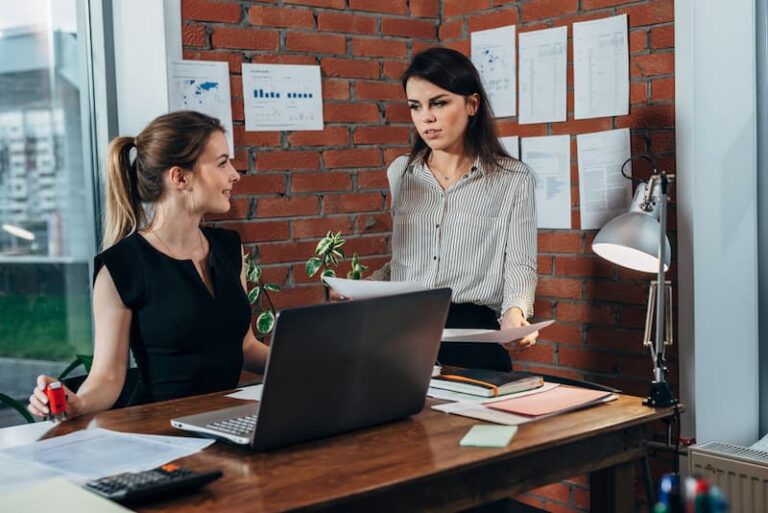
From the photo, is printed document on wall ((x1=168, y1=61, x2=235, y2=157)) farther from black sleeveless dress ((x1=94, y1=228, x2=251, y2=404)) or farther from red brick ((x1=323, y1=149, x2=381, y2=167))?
black sleeveless dress ((x1=94, y1=228, x2=251, y2=404))

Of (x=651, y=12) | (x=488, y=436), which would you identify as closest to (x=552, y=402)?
(x=488, y=436)

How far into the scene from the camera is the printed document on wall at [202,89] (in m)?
3.09

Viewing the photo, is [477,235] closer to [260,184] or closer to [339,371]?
[260,184]

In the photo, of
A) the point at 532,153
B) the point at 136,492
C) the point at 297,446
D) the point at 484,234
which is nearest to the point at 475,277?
the point at 484,234

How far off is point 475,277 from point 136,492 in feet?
5.34

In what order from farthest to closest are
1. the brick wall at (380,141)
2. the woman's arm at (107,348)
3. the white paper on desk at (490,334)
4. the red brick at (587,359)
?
the red brick at (587,359) → the brick wall at (380,141) → the woman's arm at (107,348) → the white paper on desk at (490,334)

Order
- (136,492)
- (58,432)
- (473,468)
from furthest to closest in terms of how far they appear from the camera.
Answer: (58,432) < (473,468) < (136,492)

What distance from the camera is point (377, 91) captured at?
3.62 meters

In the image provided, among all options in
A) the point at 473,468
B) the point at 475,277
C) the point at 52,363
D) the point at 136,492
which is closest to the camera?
the point at 136,492

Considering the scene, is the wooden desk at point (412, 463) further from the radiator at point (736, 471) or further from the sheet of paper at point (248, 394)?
the radiator at point (736, 471)

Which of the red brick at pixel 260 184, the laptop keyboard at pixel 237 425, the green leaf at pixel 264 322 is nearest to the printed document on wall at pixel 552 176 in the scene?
the red brick at pixel 260 184

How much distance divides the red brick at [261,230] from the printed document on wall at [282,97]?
331 mm

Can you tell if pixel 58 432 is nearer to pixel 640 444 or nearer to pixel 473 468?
pixel 473 468

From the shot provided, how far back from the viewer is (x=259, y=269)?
3266mm
